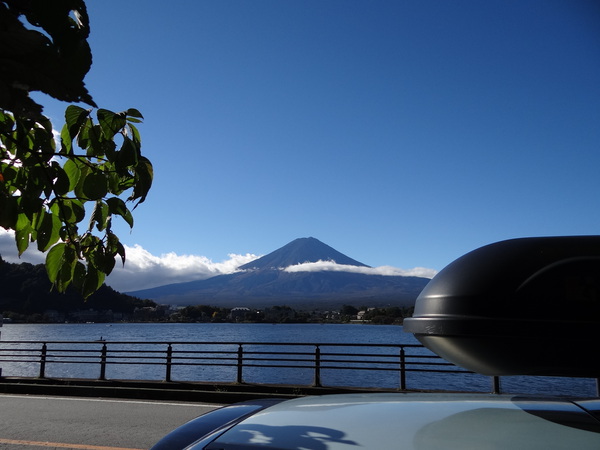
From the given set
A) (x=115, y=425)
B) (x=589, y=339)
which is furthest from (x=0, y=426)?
(x=589, y=339)

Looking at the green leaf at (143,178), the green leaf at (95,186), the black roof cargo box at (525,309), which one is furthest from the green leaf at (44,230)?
the black roof cargo box at (525,309)

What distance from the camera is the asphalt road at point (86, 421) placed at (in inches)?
307

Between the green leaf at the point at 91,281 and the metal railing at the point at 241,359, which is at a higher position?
the green leaf at the point at 91,281

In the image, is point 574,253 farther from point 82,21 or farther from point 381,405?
point 82,21

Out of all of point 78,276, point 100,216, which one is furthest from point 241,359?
point 100,216

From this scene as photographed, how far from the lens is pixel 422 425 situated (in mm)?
1645

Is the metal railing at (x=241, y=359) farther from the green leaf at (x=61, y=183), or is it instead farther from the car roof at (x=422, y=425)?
the green leaf at (x=61, y=183)

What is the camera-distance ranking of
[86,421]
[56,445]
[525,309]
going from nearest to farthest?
[525,309] → [56,445] → [86,421]

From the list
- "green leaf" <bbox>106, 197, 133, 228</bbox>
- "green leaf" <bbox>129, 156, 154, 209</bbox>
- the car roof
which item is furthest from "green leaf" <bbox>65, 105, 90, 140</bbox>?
the car roof

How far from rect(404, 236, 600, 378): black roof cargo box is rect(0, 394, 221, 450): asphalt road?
7.19 m

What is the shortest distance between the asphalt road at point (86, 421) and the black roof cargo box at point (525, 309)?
23.6 feet

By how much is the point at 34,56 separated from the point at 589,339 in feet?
4.30

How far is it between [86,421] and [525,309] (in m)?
9.68

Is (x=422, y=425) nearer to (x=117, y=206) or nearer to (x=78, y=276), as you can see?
(x=117, y=206)
